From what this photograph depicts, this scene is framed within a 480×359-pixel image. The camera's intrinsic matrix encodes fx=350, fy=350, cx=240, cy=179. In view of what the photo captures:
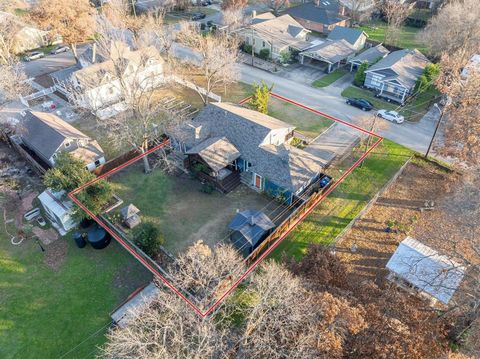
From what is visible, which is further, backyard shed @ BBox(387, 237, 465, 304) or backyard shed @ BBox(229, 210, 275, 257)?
backyard shed @ BBox(229, 210, 275, 257)

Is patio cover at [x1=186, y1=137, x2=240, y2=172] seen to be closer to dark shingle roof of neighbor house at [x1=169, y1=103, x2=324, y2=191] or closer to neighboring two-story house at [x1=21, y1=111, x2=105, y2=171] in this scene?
dark shingle roof of neighbor house at [x1=169, y1=103, x2=324, y2=191]

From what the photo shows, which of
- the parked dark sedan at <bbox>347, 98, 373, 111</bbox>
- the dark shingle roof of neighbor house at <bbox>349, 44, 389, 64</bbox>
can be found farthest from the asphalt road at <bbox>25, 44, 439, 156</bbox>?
the dark shingle roof of neighbor house at <bbox>349, 44, 389, 64</bbox>

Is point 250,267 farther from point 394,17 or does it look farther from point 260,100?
point 394,17

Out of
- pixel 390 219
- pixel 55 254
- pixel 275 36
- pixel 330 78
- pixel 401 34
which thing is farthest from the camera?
pixel 401 34

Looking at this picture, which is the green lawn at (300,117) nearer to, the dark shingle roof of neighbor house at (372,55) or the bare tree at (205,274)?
the dark shingle roof of neighbor house at (372,55)

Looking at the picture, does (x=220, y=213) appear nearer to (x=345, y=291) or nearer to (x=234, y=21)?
(x=345, y=291)

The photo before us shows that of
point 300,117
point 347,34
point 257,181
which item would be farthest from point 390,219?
point 347,34
